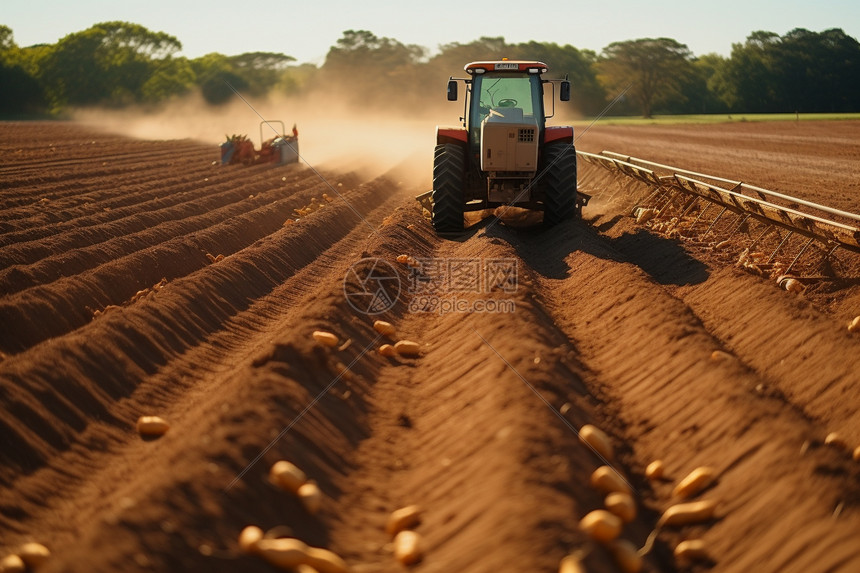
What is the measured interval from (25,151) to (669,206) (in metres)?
27.0

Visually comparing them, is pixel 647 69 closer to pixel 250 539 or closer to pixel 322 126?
pixel 322 126

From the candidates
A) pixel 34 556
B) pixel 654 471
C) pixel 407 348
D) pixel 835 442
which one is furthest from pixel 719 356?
pixel 34 556

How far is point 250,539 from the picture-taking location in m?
4.79

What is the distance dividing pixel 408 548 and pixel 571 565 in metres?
1.07

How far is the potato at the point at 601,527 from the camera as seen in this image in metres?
4.73

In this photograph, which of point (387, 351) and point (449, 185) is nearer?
point (387, 351)

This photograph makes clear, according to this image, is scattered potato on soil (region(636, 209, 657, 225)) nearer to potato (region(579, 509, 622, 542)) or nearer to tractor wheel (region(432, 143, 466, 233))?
tractor wheel (region(432, 143, 466, 233))

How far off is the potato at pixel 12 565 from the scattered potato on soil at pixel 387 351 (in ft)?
15.1

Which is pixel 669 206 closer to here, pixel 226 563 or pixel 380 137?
pixel 226 563

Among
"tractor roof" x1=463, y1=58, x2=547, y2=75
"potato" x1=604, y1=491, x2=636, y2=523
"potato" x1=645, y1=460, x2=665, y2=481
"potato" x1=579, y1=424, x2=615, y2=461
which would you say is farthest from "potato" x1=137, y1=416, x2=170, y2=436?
"tractor roof" x1=463, y1=58, x2=547, y2=75

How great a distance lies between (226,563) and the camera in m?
4.71

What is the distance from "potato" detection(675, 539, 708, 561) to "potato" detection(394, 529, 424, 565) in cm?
154

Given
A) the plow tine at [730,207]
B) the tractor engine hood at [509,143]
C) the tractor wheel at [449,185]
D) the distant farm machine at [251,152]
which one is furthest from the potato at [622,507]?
the distant farm machine at [251,152]

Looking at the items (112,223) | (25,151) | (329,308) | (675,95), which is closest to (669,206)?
(329,308)
